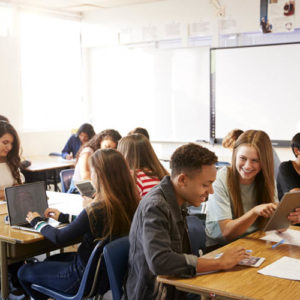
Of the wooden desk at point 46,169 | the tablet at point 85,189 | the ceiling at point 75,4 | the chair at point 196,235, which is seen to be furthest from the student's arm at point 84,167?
the ceiling at point 75,4

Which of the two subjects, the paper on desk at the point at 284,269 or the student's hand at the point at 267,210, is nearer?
the paper on desk at the point at 284,269

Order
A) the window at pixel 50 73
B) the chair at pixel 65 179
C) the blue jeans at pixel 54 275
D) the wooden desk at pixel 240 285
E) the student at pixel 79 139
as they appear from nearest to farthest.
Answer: the wooden desk at pixel 240 285, the blue jeans at pixel 54 275, the chair at pixel 65 179, the student at pixel 79 139, the window at pixel 50 73

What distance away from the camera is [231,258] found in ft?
6.54

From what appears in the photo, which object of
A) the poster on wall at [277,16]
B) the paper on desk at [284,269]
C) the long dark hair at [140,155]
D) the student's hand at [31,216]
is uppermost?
the poster on wall at [277,16]

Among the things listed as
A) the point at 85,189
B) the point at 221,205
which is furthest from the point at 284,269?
the point at 85,189

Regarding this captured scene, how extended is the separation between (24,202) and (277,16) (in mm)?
4359

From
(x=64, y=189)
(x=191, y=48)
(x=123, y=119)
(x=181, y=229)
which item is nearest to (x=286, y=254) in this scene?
(x=181, y=229)

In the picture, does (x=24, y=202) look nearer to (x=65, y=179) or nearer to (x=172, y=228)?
(x=172, y=228)

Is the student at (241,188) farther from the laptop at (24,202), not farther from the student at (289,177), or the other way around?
the laptop at (24,202)

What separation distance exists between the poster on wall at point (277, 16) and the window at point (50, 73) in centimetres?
315

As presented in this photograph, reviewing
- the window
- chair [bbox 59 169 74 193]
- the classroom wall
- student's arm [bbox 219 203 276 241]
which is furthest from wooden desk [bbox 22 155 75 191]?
student's arm [bbox 219 203 276 241]

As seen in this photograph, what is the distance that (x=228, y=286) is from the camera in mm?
1797

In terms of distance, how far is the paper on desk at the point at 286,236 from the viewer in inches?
96.0

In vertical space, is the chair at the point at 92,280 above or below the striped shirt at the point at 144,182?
below
